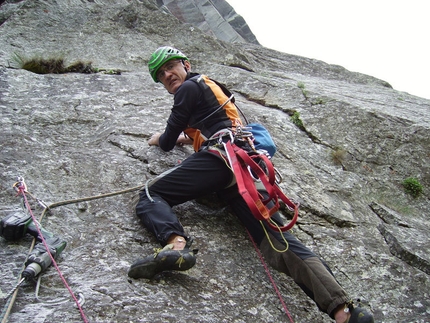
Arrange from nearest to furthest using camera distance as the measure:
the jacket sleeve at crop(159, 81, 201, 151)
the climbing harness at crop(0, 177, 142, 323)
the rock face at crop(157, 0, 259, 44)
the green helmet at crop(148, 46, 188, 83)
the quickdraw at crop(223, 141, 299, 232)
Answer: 1. the climbing harness at crop(0, 177, 142, 323)
2. the quickdraw at crop(223, 141, 299, 232)
3. the jacket sleeve at crop(159, 81, 201, 151)
4. the green helmet at crop(148, 46, 188, 83)
5. the rock face at crop(157, 0, 259, 44)

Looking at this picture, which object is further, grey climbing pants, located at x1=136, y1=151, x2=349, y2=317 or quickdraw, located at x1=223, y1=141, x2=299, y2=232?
quickdraw, located at x1=223, y1=141, x2=299, y2=232

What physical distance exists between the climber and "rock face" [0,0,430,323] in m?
0.26

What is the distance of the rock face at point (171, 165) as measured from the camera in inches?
121

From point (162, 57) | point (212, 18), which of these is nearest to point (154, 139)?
point (162, 57)

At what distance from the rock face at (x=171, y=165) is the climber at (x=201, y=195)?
264 millimetres

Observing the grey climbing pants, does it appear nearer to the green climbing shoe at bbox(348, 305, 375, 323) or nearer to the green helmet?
the green climbing shoe at bbox(348, 305, 375, 323)

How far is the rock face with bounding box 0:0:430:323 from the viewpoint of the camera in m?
3.07

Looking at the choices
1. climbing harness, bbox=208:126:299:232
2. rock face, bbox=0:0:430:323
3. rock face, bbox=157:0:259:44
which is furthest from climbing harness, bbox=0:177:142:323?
rock face, bbox=157:0:259:44

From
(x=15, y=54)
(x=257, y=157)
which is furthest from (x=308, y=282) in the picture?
(x=15, y=54)

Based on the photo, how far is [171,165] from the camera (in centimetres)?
487

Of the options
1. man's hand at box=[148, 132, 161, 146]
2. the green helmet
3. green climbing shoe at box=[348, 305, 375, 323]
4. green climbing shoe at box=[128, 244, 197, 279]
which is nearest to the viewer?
green climbing shoe at box=[348, 305, 375, 323]

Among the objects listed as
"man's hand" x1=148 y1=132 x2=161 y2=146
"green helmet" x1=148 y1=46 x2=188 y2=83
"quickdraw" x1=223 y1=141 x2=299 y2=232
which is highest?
"green helmet" x1=148 y1=46 x2=188 y2=83

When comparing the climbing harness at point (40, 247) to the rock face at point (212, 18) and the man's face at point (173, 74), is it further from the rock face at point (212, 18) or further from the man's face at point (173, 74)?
the rock face at point (212, 18)

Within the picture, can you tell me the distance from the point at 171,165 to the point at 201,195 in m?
1.20
